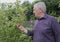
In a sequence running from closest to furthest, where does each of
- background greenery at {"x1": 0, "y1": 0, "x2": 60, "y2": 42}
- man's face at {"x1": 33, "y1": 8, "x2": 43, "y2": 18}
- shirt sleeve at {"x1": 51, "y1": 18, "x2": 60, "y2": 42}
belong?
shirt sleeve at {"x1": 51, "y1": 18, "x2": 60, "y2": 42} → man's face at {"x1": 33, "y1": 8, "x2": 43, "y2": 18} → background greenery at {"x1": 0, "y1": 0, "x2": 60, "y2": 42}

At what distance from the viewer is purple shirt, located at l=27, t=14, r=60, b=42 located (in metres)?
4.80

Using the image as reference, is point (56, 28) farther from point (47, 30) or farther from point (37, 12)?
point (37, 12)

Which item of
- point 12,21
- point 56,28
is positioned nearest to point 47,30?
point 56,28

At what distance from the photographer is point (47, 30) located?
4.81 m

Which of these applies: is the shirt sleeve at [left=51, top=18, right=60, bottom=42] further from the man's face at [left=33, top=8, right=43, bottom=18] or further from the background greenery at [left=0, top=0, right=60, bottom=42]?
the background greenery at [left=0, top=0, right=60, bottom=42]

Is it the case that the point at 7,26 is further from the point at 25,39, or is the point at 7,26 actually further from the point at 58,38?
the point at 58,38

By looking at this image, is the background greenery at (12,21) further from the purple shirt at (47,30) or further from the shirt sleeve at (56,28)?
the shirt sleeve at (56,28)

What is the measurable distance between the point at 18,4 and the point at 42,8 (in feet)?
4.31

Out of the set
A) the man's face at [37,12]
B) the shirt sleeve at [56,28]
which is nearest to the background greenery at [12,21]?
the man's face at [37,12]

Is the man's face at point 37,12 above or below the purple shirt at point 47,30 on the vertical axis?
above

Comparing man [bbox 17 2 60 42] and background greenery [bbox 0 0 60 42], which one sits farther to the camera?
background greenery [bbox 0 0 60 42]

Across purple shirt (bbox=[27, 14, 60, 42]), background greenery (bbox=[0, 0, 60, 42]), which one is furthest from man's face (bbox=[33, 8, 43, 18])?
background greenery (bbox=[0, 0, 60, 42])

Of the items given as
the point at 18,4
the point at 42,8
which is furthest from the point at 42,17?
the point at 18,4

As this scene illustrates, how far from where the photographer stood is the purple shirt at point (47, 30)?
4.80 meters
